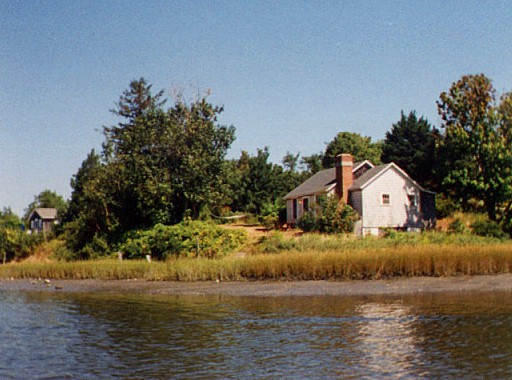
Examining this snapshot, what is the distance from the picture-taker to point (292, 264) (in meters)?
24.4

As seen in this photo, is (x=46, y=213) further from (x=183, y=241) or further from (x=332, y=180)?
(x=183, y=241)

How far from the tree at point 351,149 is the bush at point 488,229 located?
29610 millimetres

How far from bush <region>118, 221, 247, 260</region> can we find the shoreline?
8543 millimetres

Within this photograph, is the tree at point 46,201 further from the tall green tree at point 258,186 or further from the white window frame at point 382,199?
the white window frame at point 382,199

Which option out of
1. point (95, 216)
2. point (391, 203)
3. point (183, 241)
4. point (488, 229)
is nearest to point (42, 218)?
point (95, 216)

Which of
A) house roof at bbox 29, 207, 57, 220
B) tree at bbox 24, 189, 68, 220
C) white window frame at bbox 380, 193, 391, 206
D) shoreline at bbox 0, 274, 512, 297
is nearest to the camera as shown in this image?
shoreline at bbox 0, 274, 512, 297

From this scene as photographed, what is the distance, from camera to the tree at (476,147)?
42.1 metres

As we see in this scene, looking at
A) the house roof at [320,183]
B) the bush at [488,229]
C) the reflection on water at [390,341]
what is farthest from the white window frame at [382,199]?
the reflection on water at [390,341]

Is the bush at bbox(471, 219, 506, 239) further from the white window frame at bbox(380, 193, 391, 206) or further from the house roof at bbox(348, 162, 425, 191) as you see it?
the house roof at bbox(348, 162, 425, 191)

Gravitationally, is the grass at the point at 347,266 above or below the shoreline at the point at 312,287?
above

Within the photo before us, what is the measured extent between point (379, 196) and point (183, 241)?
16168mm

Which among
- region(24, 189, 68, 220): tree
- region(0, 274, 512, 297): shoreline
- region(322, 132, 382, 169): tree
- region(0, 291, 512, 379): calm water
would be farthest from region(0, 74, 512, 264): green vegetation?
region(24, 189, 68, 220): tree

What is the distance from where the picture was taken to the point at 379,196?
4441 centimetres

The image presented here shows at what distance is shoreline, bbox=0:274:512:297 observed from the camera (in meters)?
21.0
